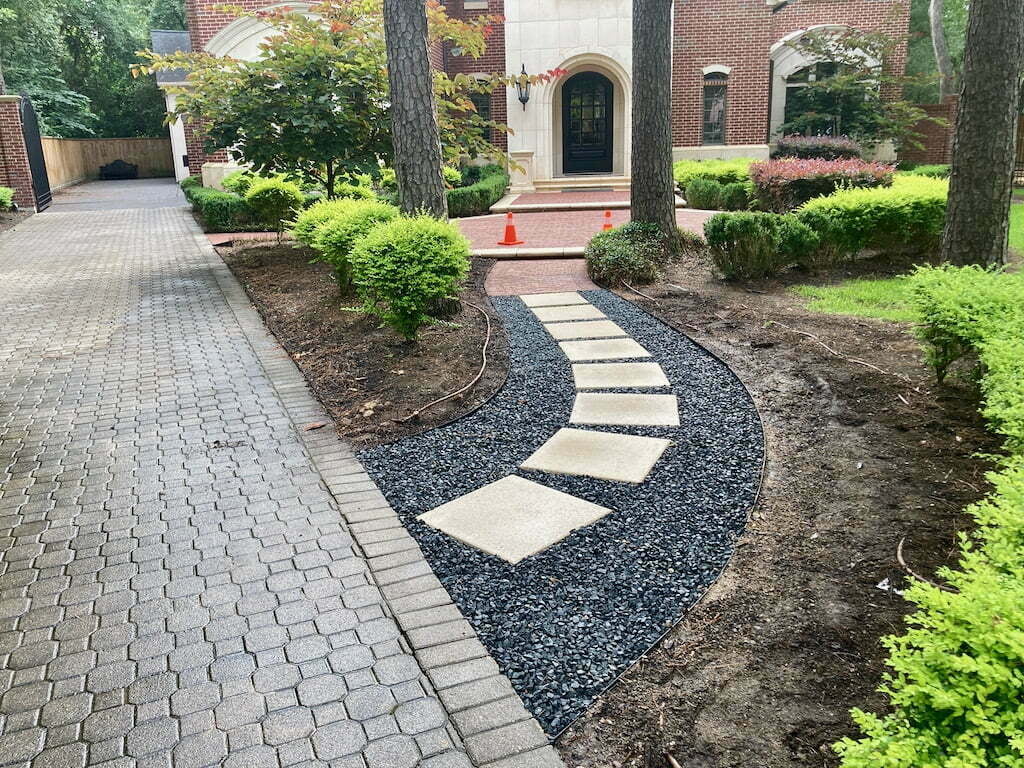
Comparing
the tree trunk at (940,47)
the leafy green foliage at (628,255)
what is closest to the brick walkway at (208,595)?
the leafy green foliage at (628,255)

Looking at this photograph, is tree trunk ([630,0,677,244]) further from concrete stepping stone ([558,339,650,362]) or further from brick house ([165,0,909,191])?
brick house ([165,0,909,191])

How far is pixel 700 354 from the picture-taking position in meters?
6.77

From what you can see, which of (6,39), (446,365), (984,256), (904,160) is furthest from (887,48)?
(6,39)

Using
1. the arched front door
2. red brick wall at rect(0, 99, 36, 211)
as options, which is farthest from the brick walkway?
the arched front door

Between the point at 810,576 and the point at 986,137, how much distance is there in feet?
19.2

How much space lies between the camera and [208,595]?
11.3ft

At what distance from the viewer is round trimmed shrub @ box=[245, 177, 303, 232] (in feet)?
44.5

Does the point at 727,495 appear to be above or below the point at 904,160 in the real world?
below

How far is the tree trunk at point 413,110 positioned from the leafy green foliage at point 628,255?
255 cm

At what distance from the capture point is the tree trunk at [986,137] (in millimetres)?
6930

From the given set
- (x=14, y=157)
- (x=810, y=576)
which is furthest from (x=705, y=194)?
(x=14, y=157)

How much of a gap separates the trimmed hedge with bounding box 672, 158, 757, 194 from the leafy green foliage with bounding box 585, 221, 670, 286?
7.60m

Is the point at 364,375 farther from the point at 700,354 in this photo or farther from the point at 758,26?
the point at 758,26

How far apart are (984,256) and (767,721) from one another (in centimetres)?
647
